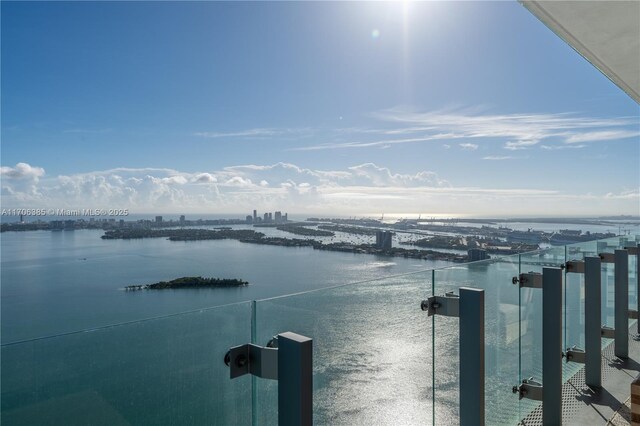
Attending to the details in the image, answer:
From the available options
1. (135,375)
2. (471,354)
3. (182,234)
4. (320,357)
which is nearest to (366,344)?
(320,357)

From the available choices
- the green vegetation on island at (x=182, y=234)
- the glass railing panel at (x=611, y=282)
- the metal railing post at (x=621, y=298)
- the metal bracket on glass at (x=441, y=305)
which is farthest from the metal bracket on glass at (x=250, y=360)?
the green vegetation on island at (x=182, y=234)

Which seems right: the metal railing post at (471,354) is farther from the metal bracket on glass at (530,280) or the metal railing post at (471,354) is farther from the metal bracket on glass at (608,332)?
the metal bracket on glass at (608,332)

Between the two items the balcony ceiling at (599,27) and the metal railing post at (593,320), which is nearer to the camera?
the balcony ceiling at (599,27)

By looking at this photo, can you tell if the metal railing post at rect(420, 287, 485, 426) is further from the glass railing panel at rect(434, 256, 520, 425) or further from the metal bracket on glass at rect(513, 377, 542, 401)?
the metal bracket on glass at rect(513, 377, 542, 401)

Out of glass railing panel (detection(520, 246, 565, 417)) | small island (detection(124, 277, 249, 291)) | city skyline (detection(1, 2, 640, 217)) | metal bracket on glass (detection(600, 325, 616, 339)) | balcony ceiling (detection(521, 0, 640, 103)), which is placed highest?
city skyline (detection(1, 2, 640, 217))

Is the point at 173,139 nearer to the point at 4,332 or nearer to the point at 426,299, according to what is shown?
the point at 4,332

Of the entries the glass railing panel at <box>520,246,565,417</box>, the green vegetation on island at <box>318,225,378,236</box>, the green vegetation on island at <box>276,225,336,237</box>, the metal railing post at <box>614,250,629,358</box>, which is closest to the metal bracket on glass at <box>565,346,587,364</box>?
the glass railing panel at <box>520,246,565,417</box>

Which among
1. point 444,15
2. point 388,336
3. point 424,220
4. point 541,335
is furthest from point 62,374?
point 424,220
